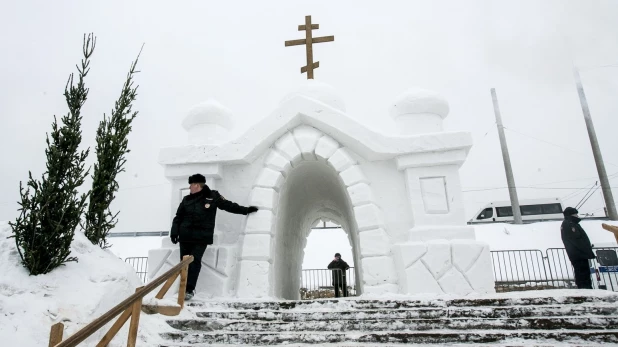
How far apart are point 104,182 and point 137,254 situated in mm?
15044

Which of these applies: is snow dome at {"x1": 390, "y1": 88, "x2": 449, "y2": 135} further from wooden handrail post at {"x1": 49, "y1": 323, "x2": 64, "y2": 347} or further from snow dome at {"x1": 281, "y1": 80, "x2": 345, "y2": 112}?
wooden handrail post at {"x1": 49, "y1": 323, "x2": 64, "y2": 347}

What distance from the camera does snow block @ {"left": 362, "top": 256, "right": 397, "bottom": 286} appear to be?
5.38 metres

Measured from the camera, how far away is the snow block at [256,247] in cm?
561

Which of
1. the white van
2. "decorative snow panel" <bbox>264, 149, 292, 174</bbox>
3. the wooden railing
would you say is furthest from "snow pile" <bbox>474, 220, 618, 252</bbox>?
the wooden railing

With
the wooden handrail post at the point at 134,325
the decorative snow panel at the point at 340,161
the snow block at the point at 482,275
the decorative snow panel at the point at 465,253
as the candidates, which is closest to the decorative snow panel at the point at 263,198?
the decorative snow panel at the point at 340,161

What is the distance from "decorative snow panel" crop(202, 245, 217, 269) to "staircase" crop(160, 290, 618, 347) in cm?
109

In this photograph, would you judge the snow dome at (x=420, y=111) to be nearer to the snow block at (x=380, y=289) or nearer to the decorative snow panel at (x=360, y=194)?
the decorative snow panel at (x=360, y=194)

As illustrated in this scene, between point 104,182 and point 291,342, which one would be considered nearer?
point 291,342

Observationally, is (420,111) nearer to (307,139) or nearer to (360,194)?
(360,194)

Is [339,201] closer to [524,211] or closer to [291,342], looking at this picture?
[291,342]

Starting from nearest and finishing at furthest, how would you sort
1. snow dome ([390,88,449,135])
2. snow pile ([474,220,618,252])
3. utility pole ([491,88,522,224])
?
1. snow dome ([390,88,449,135])
2. snow pile ([474,220,618,252])
3. utility pole ([491,88,522,224])

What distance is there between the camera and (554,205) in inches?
848

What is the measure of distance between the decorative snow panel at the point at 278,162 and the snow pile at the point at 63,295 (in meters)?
2.55

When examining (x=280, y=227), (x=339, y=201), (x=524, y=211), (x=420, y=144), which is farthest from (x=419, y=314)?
(x=524, y=211)
